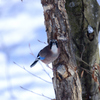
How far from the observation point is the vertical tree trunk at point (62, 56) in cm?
178

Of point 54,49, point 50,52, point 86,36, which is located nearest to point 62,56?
point 54,49

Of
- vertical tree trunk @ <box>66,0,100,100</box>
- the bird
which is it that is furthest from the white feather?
vertical tree trunk @ <box>66,0,100,100</box>

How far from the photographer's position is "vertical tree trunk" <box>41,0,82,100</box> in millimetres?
1781

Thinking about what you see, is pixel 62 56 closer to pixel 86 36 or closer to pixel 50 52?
pixel 50 52

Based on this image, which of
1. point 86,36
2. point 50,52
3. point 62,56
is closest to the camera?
point 62,56

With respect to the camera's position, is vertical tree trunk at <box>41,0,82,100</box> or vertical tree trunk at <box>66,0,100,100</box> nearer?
vertical tree trunk at <box>41,0,82,100</box>

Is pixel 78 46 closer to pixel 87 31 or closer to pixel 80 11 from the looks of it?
pixel 87 31

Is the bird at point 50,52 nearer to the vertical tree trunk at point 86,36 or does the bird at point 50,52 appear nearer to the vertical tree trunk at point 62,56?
the vertical tree trunk at point 62,56

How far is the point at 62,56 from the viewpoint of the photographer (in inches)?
72.9

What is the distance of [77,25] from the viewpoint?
2.50 metres

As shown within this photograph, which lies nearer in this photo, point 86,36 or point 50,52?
point 50,52

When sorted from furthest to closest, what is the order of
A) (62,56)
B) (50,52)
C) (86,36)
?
(86,36)
(50,52)
(62,56)

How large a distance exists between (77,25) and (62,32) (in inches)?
29.4

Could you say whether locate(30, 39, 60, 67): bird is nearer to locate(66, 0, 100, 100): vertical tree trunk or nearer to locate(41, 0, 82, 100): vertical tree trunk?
locate(41, 0, 82, 100): vertical tree trunk
